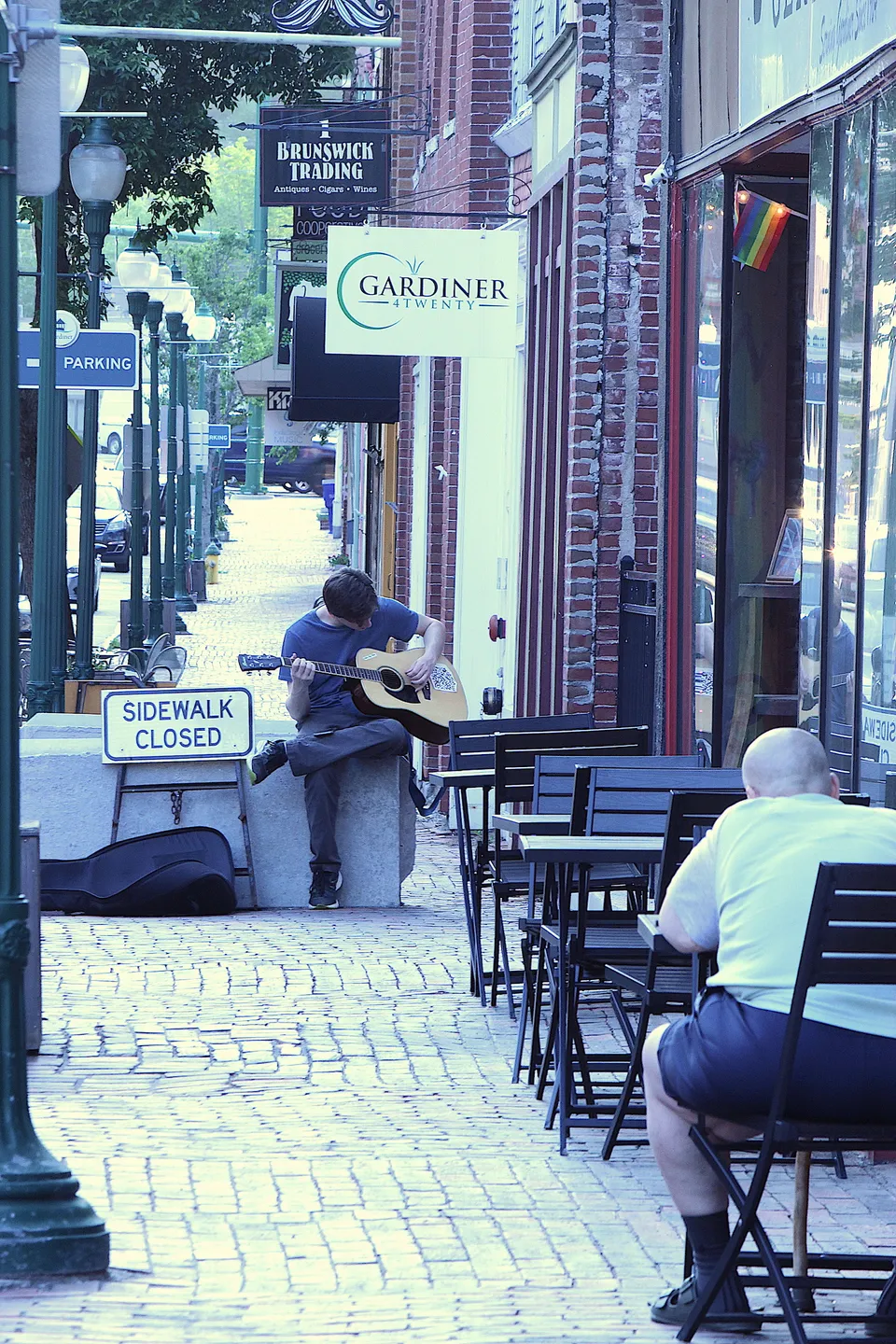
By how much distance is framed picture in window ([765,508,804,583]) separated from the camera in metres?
9.67

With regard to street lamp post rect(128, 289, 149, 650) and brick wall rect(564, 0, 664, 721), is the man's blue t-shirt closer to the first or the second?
brick wall rect(564, 0, 664, 721)

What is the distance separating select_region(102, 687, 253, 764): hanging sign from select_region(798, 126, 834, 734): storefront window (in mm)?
3771

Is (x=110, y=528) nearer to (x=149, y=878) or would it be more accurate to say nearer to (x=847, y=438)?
(x=149, y=878)

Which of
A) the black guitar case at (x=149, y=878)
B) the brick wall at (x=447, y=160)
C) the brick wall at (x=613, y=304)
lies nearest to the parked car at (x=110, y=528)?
the brick wall at (x=447, y=160)

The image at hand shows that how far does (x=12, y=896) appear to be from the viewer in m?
5.10

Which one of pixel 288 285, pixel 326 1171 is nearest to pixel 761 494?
pixel 326 1171

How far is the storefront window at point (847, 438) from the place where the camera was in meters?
7.44

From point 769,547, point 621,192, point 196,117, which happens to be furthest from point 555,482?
point 196,117

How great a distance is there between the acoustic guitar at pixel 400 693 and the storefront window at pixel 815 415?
11.0 ft

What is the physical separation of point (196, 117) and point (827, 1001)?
19572mm

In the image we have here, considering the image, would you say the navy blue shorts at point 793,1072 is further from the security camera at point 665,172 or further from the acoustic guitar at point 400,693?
the acoustic guitar at point 400,693

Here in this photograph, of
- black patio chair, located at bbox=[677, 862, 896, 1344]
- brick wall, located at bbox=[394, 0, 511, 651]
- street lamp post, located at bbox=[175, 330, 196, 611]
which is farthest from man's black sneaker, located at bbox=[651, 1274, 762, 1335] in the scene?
street lamp post, located at bbox=[175, 330, 196, 611]

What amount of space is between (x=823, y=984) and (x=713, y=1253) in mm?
670

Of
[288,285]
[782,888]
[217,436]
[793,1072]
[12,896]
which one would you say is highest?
[288,285]
